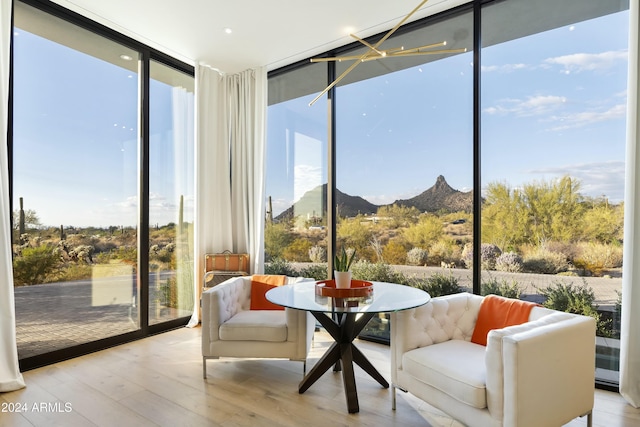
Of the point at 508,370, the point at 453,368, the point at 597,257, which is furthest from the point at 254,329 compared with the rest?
the point at 597,257

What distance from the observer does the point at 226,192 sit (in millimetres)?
4684

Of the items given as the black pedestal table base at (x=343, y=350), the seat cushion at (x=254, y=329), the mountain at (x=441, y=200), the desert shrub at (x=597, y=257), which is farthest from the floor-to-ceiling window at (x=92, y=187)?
the desert shrub at (x=597, y=257)

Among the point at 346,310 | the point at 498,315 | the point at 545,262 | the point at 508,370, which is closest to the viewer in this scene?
the point at 508,370

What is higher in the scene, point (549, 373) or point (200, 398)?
point (549, 373)

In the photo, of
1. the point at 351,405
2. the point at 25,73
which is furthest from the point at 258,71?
the point at 351,405

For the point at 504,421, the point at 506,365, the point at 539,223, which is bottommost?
the point at 504,421

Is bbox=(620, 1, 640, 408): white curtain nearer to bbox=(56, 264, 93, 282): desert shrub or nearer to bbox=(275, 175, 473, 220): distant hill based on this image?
bbox=(275, 175, 473, 220): distant hill

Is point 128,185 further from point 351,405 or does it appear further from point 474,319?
point 474,319

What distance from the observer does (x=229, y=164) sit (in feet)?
15.6

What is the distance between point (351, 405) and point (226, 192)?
3044 mm

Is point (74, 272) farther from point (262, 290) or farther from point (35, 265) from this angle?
point (262, 290)

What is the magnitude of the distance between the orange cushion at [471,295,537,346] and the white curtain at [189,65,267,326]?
262 cm

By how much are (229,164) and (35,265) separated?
2285mm

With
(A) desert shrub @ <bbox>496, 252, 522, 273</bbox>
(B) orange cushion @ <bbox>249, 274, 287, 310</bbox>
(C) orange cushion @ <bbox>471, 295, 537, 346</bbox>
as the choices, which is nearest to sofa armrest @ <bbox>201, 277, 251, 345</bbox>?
(B) orange cushion @ <bbox>249, 274, 287, 310</bbox>
